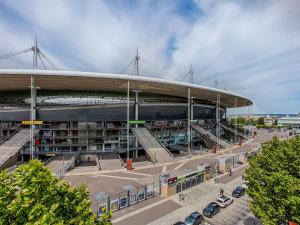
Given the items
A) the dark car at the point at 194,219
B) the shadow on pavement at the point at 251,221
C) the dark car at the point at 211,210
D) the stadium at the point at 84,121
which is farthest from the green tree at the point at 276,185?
the stadium at the point at 84,121

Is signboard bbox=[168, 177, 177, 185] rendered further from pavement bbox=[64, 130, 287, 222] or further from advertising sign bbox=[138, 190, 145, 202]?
advertising sign bbox=[138, 190, 145, 202]

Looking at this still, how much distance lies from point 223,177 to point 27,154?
47.0 metres

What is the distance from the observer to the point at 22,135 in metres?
46.4

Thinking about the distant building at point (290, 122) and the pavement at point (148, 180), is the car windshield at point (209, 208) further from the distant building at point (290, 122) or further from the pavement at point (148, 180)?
the distant building at point (290, 122)

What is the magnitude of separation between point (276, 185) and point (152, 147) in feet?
114

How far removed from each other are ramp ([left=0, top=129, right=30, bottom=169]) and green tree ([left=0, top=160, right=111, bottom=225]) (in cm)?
3723

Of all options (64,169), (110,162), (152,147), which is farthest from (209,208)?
(64,169)

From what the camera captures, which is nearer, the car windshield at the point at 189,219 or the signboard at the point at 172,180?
the car windshield at the point at 189,219

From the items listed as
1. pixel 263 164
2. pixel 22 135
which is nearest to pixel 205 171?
pixel 263 164

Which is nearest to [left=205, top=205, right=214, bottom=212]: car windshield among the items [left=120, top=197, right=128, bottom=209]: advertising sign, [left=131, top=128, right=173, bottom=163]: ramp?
[left=120, top=197, right=128, bottom=209]: advertising sign

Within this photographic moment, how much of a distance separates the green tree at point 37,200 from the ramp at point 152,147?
36025 mm

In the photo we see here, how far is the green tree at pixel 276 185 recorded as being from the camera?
14216 mm

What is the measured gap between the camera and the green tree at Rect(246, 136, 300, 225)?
14.2 m

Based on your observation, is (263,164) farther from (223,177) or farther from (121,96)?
(121,96)
